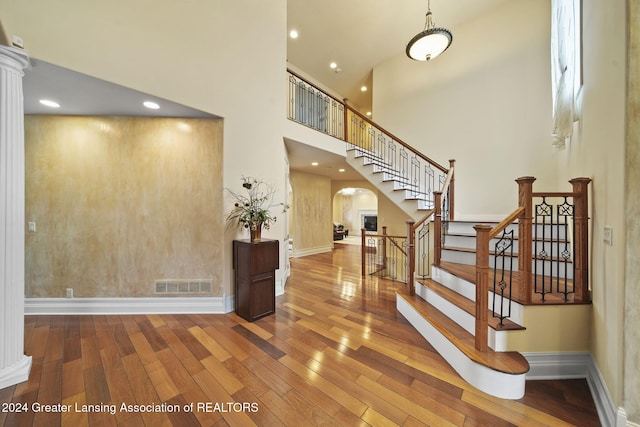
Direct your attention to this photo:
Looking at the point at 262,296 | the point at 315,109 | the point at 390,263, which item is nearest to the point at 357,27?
the point at 315,109

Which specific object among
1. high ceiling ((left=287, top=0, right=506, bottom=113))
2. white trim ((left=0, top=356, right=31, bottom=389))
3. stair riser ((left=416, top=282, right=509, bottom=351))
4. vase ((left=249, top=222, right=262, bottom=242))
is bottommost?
white trim ((left=0, top=356, right=31, bottom=389))

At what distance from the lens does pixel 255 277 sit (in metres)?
2.95

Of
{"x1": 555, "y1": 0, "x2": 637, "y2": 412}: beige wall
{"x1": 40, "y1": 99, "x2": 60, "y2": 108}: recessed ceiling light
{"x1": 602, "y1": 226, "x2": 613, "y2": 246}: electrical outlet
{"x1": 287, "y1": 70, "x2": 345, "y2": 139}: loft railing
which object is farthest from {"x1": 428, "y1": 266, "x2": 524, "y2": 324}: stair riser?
{"x1": 40, "y1": 99, "x2": 60, "y2": 108}: recessed ceiling light

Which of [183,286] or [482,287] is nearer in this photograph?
[482,287]

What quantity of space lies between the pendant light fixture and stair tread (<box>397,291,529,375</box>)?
12.0 feet

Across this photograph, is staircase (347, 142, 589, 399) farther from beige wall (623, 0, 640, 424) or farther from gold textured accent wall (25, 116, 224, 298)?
gold textured accent wall (25, 116, 224, 298)

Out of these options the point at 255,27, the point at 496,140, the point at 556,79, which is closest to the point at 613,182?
the point at 556,79

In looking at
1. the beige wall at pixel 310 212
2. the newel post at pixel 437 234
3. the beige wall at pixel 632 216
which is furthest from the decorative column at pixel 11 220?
the beige wall at pixel 310 212

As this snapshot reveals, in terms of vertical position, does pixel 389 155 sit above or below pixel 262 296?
above

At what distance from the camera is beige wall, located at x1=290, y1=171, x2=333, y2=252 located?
725 centimetres

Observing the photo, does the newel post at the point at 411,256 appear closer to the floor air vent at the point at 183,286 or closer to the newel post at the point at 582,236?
the newel post at the point at 582,236

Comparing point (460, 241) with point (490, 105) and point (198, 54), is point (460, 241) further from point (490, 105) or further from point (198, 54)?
point (198, 54)

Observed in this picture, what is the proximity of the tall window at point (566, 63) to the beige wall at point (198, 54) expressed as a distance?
3728mm

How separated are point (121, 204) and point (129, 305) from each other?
1.42 metres
